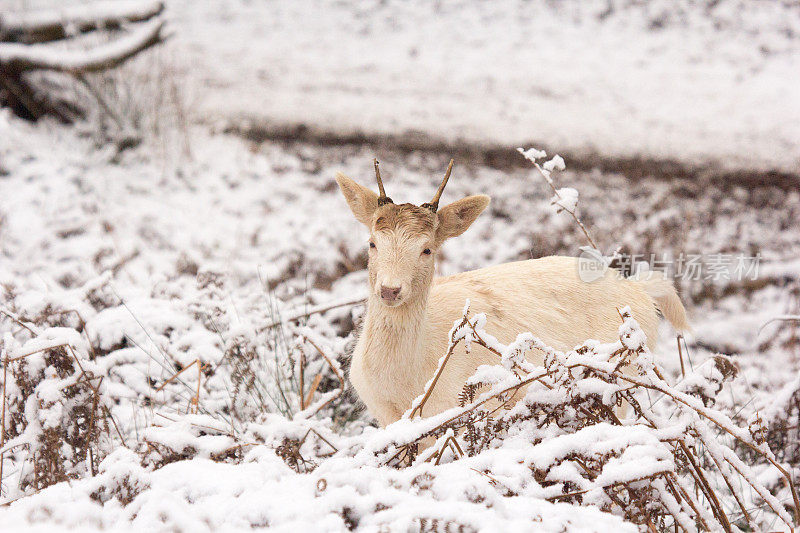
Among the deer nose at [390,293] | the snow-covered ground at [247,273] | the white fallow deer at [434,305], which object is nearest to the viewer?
the snow-covered ground at [247,273]

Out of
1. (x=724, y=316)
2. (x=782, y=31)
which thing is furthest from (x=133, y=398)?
(x=782, y=31)

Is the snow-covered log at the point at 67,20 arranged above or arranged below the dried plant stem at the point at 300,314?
above

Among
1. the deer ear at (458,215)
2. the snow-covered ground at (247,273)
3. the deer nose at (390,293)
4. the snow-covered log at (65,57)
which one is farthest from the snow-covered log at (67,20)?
the deer nose at (390,293)

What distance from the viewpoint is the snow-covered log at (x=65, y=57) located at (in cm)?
648

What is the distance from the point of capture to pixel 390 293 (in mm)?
2291

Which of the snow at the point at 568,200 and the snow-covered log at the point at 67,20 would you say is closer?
the snow at the point at 568,200

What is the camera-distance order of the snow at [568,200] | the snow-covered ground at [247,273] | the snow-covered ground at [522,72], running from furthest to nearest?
the snow-covered ground at [522,72] < the snow at [568,200] < the snow-covered ground at [247,273]

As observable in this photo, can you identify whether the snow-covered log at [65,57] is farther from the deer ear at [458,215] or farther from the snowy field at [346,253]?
the deer ear at [458,215]

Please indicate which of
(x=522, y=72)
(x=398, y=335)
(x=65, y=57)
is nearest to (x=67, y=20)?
(x=65, y=57)

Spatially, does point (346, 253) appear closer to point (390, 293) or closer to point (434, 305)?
point (434, 305)

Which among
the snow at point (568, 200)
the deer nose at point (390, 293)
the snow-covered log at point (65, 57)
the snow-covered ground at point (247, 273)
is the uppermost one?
the snow-covered log at point (65, 57)

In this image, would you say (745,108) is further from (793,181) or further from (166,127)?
(166,127)

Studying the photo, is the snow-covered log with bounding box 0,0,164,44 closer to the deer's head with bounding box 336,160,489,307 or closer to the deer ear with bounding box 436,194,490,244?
the deer's head with bounding box 336,160,489,307

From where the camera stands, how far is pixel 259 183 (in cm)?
673
